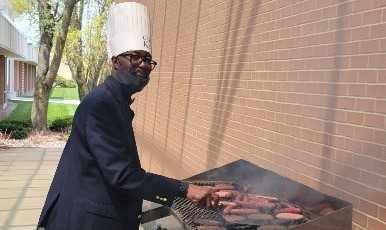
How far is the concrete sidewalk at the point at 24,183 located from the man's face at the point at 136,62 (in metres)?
4.67

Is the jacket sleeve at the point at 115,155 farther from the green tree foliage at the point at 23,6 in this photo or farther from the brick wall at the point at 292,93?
the green tree foliage at the point at 23,6

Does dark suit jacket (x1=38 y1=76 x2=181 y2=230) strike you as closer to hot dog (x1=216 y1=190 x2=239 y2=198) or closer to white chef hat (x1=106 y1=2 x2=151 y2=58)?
white chef hat (x1=106 y1=2 x2=151 y2=58)

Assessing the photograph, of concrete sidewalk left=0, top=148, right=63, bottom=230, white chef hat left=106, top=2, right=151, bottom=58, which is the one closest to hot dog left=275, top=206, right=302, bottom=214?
white chef hat left=106, top=2, right=151, bottom=58

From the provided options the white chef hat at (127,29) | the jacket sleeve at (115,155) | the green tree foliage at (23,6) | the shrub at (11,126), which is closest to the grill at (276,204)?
the jacket sleeve at (115,155)

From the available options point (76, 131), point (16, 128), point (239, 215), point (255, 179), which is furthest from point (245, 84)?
point (16, 128)

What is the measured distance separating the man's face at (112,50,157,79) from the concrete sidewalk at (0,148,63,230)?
4.67 meters

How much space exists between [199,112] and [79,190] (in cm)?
412

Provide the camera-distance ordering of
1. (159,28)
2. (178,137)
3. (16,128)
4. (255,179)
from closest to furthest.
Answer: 1. (255,179)
2. (178,137)
3. (159,28)
4. (16,128)

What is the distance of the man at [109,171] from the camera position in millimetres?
2680

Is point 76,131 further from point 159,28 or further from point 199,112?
point 159,28

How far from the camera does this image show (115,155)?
8.73 ft

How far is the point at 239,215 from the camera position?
3.24 meters

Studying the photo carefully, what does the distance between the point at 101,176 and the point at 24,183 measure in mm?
7679

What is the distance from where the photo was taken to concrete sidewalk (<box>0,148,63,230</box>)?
24.0ft
